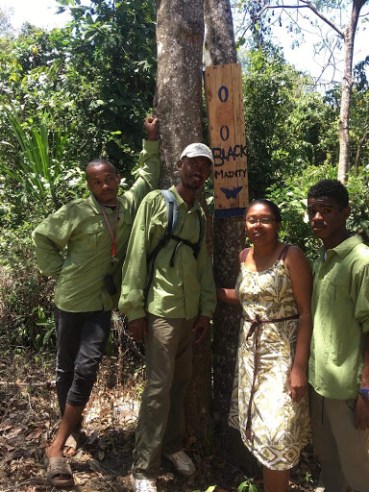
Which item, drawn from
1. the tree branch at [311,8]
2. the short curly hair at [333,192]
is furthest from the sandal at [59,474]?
the tree branch at [311,8]

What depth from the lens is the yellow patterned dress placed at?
8.63 ft

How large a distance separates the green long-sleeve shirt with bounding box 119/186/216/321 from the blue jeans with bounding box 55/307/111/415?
39 centimetres

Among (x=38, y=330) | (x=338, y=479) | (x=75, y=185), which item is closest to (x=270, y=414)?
(x=338, y=479)

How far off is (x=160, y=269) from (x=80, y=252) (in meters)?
0.61

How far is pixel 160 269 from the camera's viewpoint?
295cm

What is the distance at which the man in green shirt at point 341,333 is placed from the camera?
7.92ft

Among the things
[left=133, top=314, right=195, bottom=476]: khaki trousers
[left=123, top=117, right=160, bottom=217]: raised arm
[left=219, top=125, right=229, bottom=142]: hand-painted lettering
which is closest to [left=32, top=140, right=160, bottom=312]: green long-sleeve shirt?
[left=123, top=117, right=160, bottom=217]: raised arm

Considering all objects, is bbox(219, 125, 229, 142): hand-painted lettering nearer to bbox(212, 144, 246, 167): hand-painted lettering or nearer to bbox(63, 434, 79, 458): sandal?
bbox(212, 144, 246, 167): hand-painted lettering

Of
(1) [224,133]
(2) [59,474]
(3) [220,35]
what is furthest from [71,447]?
(3) [220,35]

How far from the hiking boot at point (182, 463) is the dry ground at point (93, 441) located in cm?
8

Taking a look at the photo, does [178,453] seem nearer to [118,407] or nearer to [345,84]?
[118,407]

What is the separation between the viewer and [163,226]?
116 inches

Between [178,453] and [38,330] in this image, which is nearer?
[178,453]

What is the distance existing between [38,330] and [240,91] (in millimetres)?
3109
